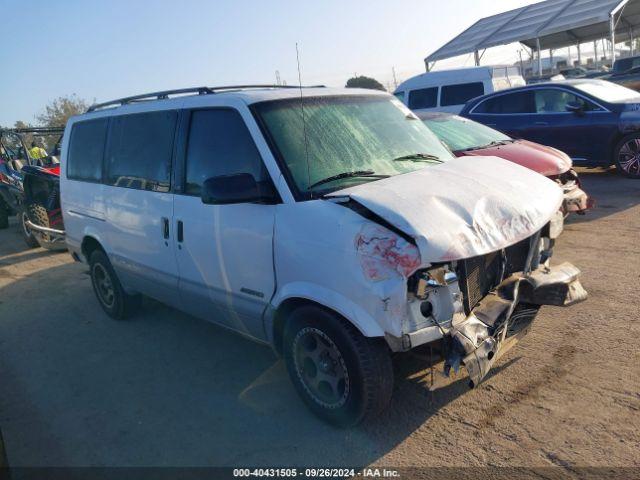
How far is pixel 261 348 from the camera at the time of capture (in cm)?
449

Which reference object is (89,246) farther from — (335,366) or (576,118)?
(576,118)

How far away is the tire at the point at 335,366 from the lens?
294cm

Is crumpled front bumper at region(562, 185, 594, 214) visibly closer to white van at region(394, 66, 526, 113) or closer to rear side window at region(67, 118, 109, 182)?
rear side window at region(67, 118, 109, 182)

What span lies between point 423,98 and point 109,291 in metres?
10.9

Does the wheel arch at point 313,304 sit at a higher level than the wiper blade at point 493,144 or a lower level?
lower

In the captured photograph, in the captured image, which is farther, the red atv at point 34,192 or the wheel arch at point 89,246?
the red atv at point 34,192

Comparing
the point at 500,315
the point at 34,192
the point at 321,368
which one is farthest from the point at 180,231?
the point at 34,192

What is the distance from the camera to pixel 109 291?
5.48 meters

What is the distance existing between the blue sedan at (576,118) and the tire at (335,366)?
8.04 metres

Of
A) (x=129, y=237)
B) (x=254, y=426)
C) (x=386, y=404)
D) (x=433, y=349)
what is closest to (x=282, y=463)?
(x=254, y=426)

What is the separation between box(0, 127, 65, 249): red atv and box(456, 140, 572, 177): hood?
5965 millimetres

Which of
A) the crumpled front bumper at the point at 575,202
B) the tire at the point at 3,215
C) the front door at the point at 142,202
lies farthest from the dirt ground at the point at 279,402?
the tire at the point at 3,215

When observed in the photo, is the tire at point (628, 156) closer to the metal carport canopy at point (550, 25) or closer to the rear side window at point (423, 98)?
the rear side window at point (423, 98)

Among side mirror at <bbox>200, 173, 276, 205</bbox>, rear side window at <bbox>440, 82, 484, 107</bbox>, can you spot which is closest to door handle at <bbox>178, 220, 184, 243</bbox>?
side mirror at <bbox>200, 173, 276, 205</bbox>
